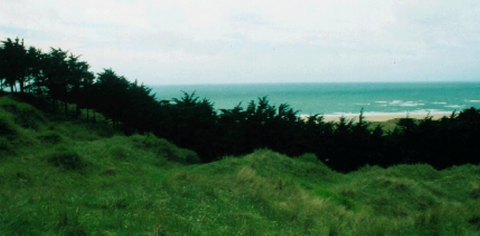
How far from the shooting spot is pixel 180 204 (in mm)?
7742

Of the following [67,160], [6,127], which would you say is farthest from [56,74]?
[67,160]

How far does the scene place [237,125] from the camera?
2422 centimetres

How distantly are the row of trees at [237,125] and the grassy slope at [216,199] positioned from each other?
4102mm

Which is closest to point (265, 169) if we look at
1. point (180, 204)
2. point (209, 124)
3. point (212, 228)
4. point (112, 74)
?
point (180, 204)

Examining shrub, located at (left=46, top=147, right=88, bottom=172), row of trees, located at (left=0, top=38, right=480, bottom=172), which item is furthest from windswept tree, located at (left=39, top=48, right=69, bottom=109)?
shrub, located at (left=46, top=147, right=88, bottom=172)

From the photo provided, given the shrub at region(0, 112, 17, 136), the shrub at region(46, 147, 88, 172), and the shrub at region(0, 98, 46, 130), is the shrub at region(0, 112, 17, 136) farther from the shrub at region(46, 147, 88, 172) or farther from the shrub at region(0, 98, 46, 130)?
the shrub at region(0, 98, 46, 130)

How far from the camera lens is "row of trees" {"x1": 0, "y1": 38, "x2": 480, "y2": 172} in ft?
63.9

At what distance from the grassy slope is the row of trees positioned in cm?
410

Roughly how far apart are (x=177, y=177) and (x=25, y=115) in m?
18.1

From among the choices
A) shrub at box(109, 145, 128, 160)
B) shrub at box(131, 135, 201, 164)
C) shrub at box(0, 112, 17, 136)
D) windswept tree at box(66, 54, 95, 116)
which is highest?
windswept tree at box(66, 54, 95, 116)

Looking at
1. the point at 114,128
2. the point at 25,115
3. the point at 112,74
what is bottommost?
the point at 114,128

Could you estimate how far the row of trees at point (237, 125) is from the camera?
19.5 metres

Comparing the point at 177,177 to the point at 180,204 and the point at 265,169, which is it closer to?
the point at 180,204

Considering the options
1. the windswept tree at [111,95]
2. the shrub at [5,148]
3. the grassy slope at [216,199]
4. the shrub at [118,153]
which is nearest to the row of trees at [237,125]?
the windswept tree at [111,95]
